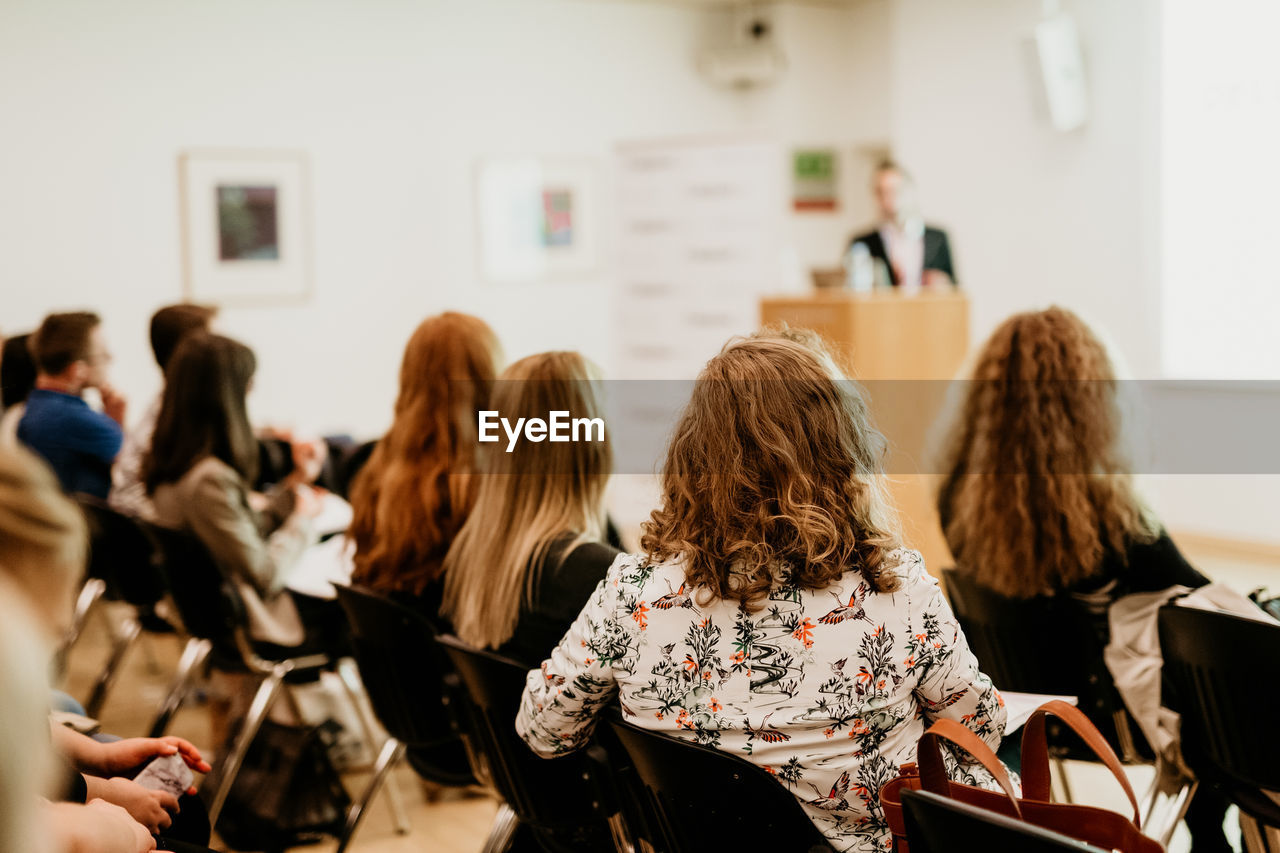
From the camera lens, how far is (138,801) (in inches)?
69.2

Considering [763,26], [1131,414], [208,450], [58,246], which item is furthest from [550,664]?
[763,26]

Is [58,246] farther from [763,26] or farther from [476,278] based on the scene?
[763,26]

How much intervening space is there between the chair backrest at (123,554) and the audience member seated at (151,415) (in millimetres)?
87

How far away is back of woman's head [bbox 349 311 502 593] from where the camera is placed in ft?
8.68

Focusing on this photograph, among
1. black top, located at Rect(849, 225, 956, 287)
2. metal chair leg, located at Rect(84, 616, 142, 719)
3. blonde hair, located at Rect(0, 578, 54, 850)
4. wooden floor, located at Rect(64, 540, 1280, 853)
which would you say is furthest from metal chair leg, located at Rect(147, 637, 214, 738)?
black top, located at Rect(849, 225, 956, 287)

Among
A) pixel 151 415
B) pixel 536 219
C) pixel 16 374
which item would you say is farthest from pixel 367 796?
pixel 536 219

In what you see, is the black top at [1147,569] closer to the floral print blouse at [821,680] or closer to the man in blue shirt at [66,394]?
the floral print blouse at [821,680]

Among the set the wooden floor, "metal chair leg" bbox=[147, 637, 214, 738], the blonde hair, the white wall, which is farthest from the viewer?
the white wall

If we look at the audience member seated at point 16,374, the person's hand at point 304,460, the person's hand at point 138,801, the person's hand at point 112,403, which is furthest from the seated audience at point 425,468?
the person's hand at point 112,403

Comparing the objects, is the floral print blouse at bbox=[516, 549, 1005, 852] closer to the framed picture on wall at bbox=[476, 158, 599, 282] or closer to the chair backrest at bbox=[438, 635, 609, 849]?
the chair backrest at bbox=[438, 635, 609, 849]

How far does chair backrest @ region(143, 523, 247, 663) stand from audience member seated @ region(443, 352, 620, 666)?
113 centimetres

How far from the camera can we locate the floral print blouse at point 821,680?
1.54 m

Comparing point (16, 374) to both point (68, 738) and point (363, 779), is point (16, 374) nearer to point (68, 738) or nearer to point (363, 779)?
point (363, 779)

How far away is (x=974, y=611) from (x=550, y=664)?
1189mm
